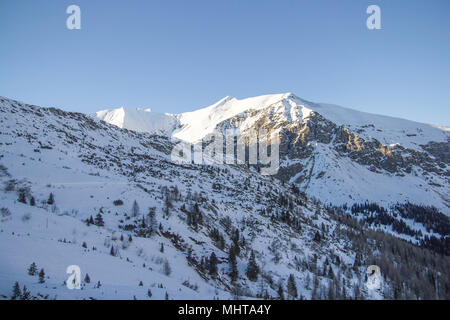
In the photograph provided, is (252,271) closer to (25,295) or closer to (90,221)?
(90,221)

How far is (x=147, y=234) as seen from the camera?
3109 centimetres

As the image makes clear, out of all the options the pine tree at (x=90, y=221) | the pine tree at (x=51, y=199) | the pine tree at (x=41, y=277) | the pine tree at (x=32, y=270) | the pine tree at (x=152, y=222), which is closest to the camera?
the pine tree at (x=41, y=277)

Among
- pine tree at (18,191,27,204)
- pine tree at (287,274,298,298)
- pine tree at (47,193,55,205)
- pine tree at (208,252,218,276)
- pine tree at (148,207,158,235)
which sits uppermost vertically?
pine tree at (18,191,27,204)

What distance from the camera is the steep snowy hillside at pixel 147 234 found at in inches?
637

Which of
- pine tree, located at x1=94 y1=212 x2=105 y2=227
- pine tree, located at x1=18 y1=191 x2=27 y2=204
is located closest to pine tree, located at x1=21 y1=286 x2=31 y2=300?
pine tree, located at x1=94 y1=212 x2=105 y2=227

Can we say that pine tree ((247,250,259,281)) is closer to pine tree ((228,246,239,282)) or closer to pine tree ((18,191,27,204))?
pine tree ((228,246,239,282))

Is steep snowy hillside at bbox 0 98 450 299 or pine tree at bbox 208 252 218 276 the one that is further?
pine tree at bbox 208 252 218 276

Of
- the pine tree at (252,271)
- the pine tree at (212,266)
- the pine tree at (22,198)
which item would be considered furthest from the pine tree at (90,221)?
the pine tree at (252,271)

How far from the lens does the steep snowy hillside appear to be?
1619 centimetres

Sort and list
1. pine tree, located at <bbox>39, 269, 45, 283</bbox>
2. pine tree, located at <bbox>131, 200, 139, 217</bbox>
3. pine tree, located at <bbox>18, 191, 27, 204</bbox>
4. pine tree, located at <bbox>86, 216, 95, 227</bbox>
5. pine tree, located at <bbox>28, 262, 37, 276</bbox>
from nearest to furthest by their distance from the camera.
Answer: pine tree, located at <bbox>39, 269, 45, 283</bbox>
pine tree, located at <bbox>28, 262, 37, 276</bbox>
pine tree, located at <bbox>18, 191, 27, 204</bbox>
pine tree, located at <bbox>86, 216, 95, 227</bbox>
pine tree, located at <bbox>131, 200, 139, 217</bbox>

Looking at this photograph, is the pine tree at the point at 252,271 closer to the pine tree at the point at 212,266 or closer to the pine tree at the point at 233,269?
the pine tree at the point at 233,269

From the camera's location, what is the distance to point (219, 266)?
3556 cm

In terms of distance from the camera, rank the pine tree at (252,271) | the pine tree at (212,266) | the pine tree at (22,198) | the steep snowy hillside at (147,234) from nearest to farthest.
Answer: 1. the steep snowy hillside at (147,234)
2. the pine tree at (22,198)
3. the pine tree at (212,266)
4. the pine tree at (252,271)
